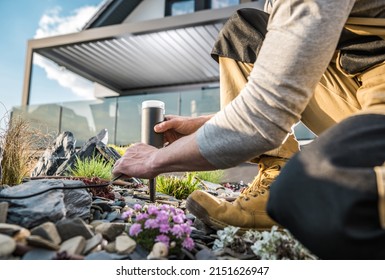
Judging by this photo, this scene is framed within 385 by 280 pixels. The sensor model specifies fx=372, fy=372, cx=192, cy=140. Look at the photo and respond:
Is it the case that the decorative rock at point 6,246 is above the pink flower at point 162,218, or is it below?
below

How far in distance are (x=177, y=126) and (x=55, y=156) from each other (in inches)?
112

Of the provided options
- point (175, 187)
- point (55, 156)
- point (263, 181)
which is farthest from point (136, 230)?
point (55, 156)

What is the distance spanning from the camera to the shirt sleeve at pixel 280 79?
1025mm

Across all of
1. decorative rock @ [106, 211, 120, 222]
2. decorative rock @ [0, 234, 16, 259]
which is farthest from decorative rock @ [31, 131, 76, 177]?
decorative rock @ [0, 234, 16, 259]

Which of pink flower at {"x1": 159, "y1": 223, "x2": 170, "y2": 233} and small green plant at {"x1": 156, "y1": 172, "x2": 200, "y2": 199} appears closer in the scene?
pink flower at {"x1": 159, "y1": 223, "x2": 170, "y2": 233}

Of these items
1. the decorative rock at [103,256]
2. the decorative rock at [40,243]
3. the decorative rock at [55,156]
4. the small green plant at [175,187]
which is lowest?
the decorative rock at [103,256]

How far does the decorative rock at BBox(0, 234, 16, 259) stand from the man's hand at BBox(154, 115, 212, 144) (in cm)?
75

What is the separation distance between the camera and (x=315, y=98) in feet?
5.34

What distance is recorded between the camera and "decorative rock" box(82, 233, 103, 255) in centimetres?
125

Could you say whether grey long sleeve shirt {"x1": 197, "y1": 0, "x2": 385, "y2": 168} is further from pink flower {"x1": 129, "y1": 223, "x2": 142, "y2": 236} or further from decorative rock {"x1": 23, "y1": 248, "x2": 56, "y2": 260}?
decorative rock {"x1": 23, "y1": 248, "x2": 56, "y2": 260}

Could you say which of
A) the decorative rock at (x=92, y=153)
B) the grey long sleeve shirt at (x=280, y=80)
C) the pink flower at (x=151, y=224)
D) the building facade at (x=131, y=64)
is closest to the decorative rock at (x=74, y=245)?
the pink flower at (x=151, y=224)

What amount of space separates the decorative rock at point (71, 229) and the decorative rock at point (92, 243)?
0.14ft

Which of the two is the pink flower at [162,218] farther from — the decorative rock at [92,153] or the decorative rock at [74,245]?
the decorative rock at [92,153]

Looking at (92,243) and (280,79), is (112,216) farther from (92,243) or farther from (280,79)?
(280,79)
